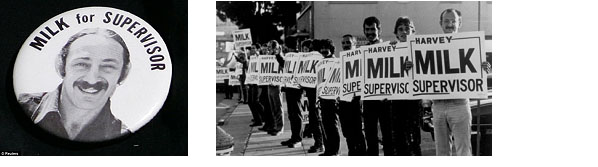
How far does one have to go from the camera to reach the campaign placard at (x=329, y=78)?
379 centimetres

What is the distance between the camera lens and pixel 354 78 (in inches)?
148

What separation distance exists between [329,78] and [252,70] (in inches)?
21.6

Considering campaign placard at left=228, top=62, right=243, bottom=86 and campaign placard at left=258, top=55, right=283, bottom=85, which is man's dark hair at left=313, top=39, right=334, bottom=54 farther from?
campaign placard at left=228, top=62, right=243, bottom=86

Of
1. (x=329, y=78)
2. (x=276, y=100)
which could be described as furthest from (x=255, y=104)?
(x=329, y=78)

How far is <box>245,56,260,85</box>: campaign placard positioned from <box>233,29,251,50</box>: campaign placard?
0.36 ft

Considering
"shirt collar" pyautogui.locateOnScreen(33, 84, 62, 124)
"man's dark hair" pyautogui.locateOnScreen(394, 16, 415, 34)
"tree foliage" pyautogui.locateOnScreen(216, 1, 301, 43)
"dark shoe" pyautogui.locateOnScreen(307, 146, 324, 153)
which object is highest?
"tree foliage" pyautogui.locateOnScreen(216, 1, 301, 43)

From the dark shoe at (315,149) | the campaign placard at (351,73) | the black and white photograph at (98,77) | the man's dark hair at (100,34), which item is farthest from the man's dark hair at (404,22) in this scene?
the man's dark hair at (100,34)

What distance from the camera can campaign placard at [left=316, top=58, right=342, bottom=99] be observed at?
3.79m

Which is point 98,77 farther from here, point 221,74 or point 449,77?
point 449,77

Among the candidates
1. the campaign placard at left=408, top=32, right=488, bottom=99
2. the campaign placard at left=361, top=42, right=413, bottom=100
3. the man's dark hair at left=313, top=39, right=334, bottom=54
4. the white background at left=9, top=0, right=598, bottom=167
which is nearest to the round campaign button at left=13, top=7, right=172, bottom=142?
the white background at left=9, top=0, right=598, bottom=167

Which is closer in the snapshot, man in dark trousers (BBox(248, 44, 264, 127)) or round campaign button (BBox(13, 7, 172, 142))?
round campaign button (BBox(13, 7, 172, 142))
